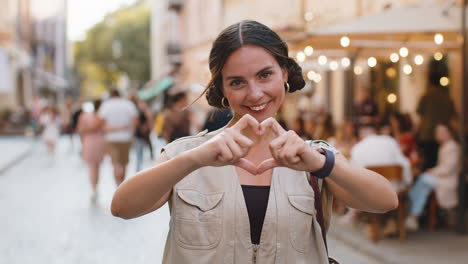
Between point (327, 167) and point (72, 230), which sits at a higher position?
point (327, 167)

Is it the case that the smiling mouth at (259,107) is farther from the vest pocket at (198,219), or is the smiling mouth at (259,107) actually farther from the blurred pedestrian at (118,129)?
the blurred pedestrian at (118,129)

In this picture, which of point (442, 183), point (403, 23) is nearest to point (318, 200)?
point (442, 183)

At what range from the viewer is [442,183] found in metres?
8.02

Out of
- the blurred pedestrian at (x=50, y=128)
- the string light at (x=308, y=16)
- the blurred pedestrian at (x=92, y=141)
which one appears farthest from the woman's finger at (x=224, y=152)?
the blurred pedestrian at (x=50, y=128)

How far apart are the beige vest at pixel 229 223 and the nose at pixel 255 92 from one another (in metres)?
0.28

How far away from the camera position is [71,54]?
8594 cm

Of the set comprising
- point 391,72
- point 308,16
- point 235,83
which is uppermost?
point 308,16

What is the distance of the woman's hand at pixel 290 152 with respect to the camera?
185 centimetres

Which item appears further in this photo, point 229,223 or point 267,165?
point 229,223

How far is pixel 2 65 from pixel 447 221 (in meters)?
28.6

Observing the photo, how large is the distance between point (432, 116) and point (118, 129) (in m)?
5.32

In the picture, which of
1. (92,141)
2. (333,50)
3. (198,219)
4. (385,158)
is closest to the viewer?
(198,219)

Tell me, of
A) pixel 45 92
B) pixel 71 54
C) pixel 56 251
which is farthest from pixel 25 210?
pixel 71 54

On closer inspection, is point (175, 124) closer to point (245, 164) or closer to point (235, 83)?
point (235, 83)
